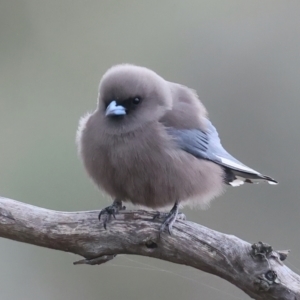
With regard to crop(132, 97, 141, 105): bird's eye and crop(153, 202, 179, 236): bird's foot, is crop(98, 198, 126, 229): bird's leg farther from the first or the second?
crop(132, 97, 141, 105): bird's eye

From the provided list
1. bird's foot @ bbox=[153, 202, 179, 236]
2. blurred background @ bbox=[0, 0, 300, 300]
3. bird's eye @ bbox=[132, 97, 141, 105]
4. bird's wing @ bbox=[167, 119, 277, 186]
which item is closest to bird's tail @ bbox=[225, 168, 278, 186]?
bird's wing @ bbox=[167, 119, 277, 186]

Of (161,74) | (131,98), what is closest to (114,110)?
(131,98)

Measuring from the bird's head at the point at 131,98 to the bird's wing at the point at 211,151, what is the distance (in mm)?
141

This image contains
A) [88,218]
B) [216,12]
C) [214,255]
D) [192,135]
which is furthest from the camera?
[216,12]

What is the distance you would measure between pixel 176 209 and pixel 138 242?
248mm

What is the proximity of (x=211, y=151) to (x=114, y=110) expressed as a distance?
49 cm

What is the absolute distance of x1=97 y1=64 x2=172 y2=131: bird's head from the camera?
96.7 inches

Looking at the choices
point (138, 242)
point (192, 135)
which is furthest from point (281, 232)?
point (138, 242)

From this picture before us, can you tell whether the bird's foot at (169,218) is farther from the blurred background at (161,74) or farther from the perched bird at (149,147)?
the blurred background at (161,74)

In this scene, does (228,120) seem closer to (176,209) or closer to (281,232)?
(281,232)

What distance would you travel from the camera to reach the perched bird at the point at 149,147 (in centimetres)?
236

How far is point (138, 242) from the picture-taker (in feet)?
7.38

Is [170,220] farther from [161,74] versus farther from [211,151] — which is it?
[161,74]

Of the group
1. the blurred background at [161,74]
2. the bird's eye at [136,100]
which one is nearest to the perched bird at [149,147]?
the bird's eye at [136,100]
